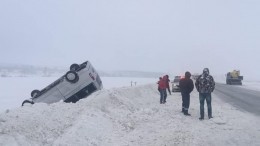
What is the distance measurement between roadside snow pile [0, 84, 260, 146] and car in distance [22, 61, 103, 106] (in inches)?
130

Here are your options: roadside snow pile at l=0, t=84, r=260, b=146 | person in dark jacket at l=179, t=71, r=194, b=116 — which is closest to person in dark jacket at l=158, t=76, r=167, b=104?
person in dark jacket at l=179, t=71, r=194, b=116

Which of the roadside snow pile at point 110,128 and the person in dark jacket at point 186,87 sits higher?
the person in dark jacket at point 186,87

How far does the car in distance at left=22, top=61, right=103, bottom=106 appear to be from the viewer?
1608 centimetres

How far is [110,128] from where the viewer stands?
10.8 metres

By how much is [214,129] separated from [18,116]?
577cm

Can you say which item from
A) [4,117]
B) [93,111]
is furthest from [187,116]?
[4,117]

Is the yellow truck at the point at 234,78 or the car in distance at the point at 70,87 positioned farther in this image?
the yellow truck at the point at 234,78

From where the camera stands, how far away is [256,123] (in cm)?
1176

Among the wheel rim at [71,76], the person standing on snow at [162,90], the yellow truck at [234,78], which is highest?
the wheel rim at [71,76]

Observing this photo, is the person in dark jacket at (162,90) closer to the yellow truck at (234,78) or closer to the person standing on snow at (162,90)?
the person standing on snow at (162,90)

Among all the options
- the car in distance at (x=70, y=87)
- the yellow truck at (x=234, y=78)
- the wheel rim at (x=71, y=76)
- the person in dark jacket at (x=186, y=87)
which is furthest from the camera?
the yellow truck at (x=234, y=78)

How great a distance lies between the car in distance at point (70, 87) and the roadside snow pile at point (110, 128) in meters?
3.29

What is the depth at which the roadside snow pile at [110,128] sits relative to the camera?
27.3 feet

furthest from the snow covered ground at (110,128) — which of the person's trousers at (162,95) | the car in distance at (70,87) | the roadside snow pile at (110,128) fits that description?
the person's trousers at (162,95)
